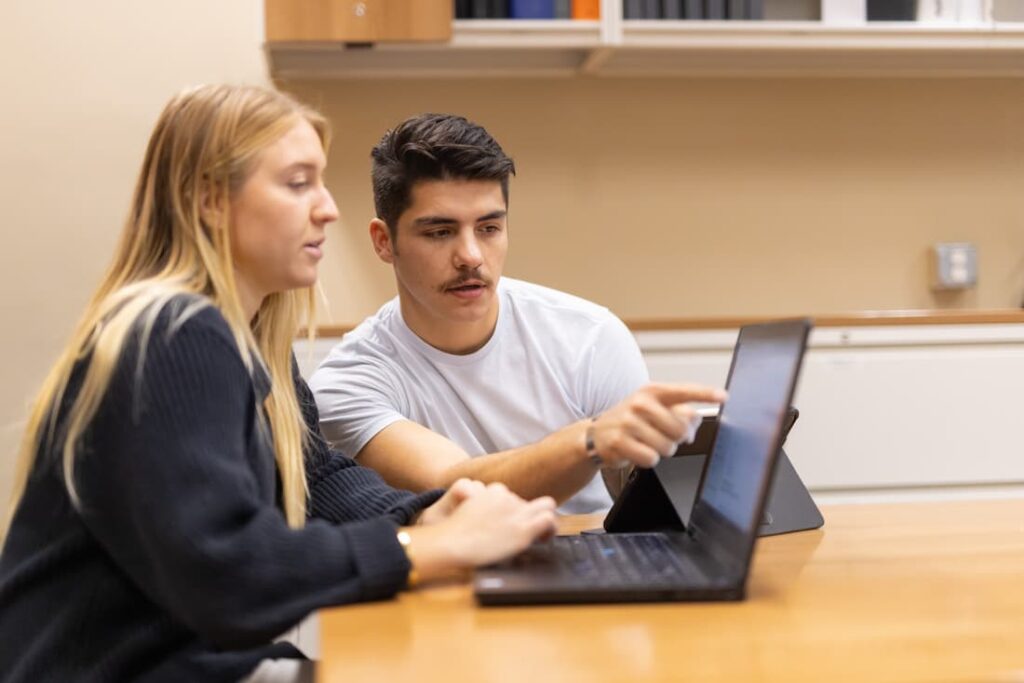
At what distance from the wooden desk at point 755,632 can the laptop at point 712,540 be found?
0.01m

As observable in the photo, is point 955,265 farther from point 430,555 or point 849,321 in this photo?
point 430,555

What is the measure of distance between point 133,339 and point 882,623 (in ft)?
2.11

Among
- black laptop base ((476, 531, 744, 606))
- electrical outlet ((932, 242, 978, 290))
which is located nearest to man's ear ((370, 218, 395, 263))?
black laptop base ((476, 531, 744, 606))

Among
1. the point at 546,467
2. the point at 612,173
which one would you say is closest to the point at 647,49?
the point at 612,173

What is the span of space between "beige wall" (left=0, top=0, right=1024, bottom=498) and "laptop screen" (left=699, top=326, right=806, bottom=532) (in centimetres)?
214

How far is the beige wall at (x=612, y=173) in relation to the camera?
312cm

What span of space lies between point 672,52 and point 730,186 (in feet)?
1.46

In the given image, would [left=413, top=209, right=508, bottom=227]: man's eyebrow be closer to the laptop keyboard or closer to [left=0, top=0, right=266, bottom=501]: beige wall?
the laptop keyboard

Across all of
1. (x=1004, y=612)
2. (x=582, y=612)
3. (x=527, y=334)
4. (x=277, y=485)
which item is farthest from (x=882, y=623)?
(x=527, y=334)

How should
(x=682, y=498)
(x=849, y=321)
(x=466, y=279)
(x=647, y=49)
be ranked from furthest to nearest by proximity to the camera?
(x=647, y=49) → (x=849, y=321) → (x=466, y=279) → (x=682, y=498)

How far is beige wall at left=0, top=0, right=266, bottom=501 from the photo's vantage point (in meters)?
3.11

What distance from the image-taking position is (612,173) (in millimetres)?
3291

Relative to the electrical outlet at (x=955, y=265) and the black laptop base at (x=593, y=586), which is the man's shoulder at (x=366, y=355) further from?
the electrical outlet at (x=955, y=265)

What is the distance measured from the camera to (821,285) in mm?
3381
